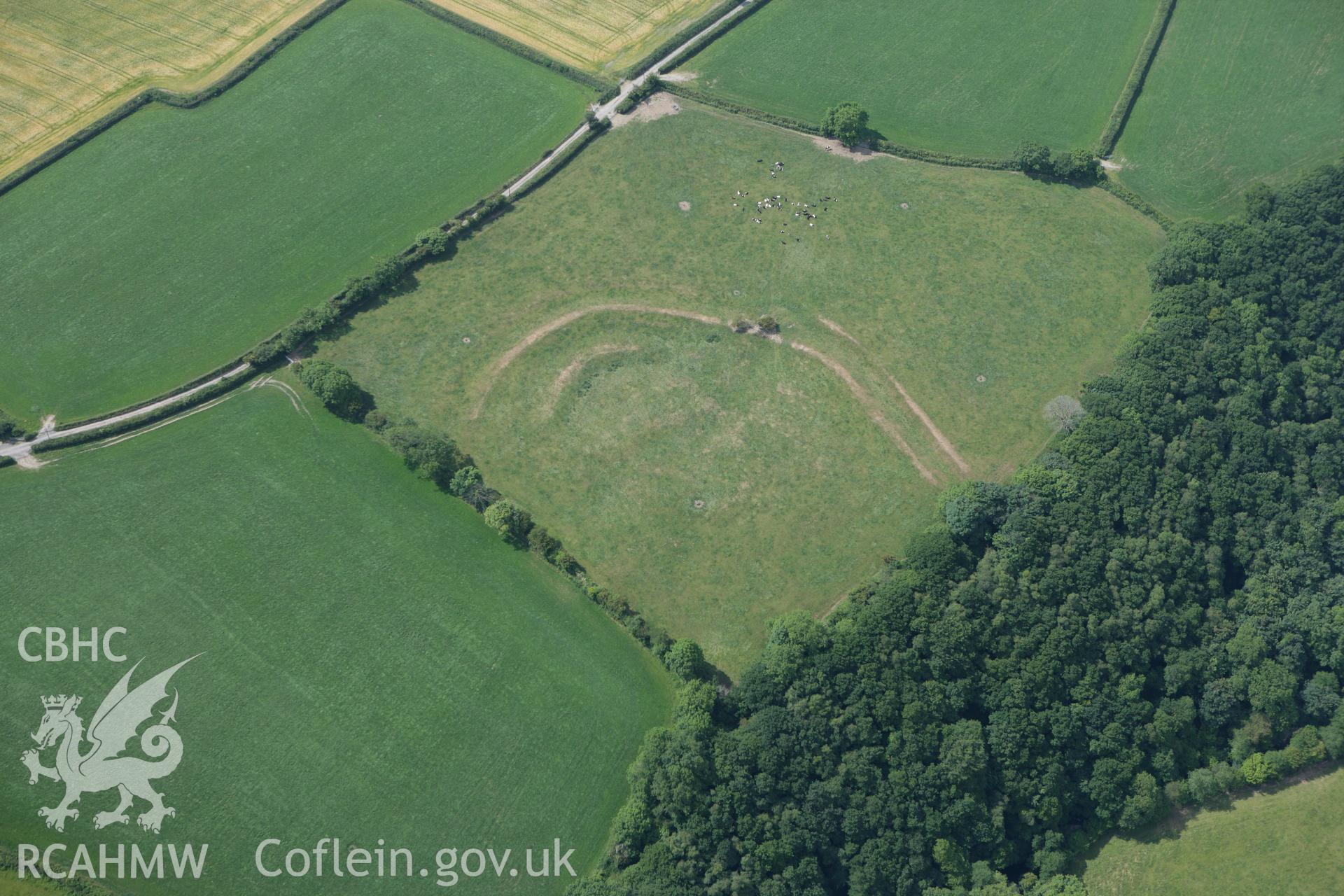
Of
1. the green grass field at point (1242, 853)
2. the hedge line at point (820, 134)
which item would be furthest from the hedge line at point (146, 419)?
the green grass field at point (1242, 853)

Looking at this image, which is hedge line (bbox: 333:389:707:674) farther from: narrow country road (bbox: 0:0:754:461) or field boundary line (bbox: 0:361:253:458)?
narrow country road (bbox: 0:0:754:461)

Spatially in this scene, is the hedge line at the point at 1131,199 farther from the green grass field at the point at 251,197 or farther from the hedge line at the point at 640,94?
the green grass field at the point at 251,197

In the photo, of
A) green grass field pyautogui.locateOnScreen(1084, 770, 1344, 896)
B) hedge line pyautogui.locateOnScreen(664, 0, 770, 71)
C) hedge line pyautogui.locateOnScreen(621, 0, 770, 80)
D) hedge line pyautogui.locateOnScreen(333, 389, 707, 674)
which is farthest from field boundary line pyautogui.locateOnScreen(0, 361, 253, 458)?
green grass field pyautogui.locateOnScreen(1084, 770, 1344, 896)

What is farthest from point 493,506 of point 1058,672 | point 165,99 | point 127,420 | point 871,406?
point 165,99

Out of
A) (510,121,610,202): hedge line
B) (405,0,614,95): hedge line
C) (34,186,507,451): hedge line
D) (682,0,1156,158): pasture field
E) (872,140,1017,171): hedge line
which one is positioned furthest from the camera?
(682,0,1156,158): pasture field

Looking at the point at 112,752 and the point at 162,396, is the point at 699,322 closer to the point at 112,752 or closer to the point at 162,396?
the point at 162,396

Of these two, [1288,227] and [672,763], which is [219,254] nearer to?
[672,763]

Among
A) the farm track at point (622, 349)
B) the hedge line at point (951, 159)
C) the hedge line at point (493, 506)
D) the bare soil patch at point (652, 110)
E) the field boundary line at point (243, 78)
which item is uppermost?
the field boundary line at point (243, 78)
